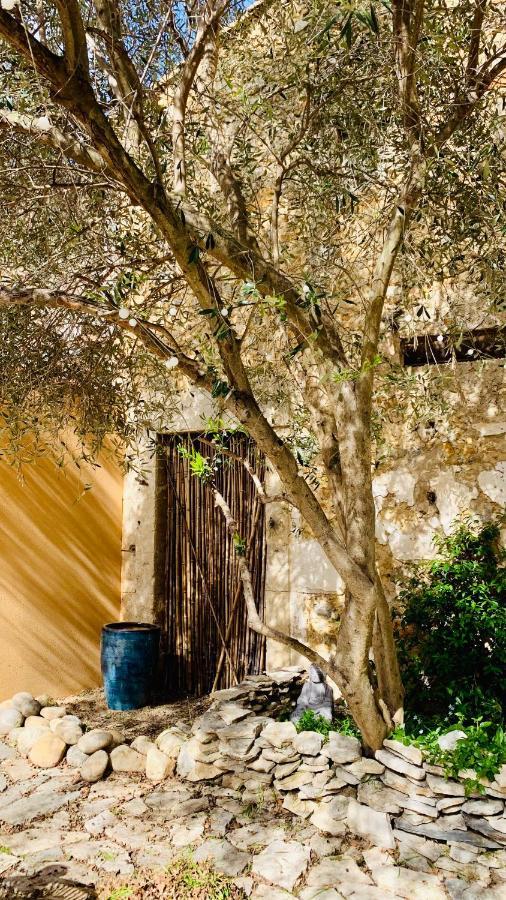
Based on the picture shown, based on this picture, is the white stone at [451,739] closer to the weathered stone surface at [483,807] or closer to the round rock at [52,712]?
the weathered stone surface at [483,807]

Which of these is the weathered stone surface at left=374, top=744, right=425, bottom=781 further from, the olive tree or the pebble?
the pebble

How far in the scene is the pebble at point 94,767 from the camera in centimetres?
427

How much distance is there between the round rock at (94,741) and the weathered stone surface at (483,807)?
7.58 feet

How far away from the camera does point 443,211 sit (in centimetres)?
381

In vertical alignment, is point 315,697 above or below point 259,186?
below

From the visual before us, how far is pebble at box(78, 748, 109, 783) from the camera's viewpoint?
4266mm

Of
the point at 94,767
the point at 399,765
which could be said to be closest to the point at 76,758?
the point at 94,767

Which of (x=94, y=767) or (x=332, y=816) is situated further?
(x=94, y=767)

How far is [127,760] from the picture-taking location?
4387 millimetres

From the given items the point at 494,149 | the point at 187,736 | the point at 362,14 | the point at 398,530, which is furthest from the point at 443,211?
the point at 187,736

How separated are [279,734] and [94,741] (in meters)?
1.32

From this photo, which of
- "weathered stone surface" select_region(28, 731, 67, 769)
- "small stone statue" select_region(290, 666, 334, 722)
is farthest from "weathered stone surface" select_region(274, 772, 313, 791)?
"weathered stone surface" select_region(28, 731, 67, 769)

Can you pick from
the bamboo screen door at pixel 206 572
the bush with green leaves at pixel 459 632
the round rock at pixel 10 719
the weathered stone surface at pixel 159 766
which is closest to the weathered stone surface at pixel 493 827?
the bush with green leaves at pixel 459 632

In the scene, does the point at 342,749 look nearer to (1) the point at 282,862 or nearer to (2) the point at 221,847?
(1) the point at 282,862
